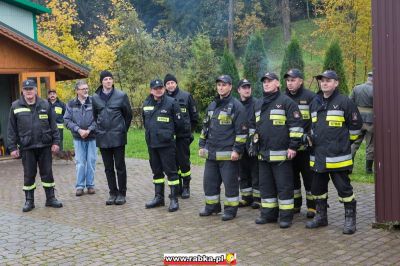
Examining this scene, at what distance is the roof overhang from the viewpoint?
14880mm

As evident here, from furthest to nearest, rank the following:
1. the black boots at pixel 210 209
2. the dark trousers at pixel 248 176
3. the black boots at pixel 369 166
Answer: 1. the black boots at pixel 369 166
2. the dark trousers at pixel 248 176
3. the black boots at pixel 210 209

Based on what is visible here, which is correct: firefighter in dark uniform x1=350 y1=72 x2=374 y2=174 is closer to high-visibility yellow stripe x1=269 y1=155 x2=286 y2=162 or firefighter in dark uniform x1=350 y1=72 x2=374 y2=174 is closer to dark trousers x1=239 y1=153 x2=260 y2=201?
dark trousers x1=239 y1=153 x2=260 y2=201

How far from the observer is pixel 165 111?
8.20 metres

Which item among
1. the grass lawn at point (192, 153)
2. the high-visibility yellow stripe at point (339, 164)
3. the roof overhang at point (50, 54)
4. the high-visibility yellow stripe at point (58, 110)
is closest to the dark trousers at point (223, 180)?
the high-visibility yellow stripe at point (339, 164)

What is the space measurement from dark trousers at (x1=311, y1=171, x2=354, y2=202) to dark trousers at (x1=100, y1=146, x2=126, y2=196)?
137 inches

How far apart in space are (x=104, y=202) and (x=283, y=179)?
11.5ft

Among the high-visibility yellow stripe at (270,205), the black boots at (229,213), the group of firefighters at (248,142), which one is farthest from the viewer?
the black boots at (229,213)

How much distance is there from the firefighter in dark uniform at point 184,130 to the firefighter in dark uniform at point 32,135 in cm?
202

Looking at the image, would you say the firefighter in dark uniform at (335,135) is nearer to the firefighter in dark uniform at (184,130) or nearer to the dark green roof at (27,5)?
the firefighter in dark uniform at (184,130)

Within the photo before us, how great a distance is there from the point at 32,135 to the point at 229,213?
3464 millimetres

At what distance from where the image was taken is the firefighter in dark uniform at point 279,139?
6809 mm

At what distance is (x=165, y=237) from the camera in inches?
262

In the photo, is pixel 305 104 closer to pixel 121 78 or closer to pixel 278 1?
pixel 121 78

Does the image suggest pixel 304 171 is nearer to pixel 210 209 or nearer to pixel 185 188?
pixel 210 209
